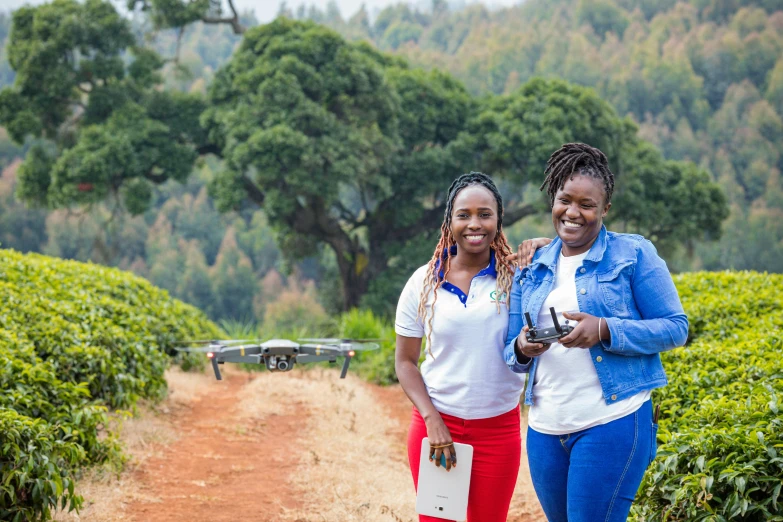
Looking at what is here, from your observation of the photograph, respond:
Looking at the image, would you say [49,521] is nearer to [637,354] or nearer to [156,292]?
[637,354]

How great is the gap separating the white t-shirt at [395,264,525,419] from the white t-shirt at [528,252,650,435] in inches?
5.3

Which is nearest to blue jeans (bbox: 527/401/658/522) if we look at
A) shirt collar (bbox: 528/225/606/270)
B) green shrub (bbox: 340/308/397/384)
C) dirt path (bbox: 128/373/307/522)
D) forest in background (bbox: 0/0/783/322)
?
shirt collar (bbox: 528/225/606/270)

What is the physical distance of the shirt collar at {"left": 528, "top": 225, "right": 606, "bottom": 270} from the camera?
7.90 ft

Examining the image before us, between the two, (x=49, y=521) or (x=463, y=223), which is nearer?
(x=463, y=223)

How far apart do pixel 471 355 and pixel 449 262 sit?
324mm

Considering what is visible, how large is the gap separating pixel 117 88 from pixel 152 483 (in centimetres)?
1622

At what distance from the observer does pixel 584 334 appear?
2248 millimetres

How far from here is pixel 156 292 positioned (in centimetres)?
990

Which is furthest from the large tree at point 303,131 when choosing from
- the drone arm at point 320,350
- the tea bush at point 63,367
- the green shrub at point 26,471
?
the green shrub at point 26,471

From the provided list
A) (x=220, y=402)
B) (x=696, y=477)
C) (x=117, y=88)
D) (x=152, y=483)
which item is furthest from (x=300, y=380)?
(x=117, y=88)

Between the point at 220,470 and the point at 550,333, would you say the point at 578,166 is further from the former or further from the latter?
the point at 220,470

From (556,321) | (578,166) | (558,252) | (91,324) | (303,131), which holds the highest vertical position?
(578,166)

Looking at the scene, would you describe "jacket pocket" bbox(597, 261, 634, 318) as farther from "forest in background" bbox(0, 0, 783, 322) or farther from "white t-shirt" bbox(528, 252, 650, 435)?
"forest in background" bbox(0, 0, 783, 322)

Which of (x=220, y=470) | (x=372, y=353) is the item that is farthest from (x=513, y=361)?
(x=372, y=353)
